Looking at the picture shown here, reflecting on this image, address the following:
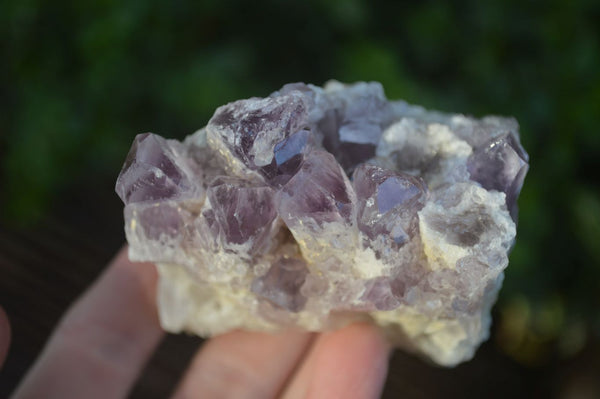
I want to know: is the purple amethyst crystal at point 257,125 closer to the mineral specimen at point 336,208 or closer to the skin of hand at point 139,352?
the mineral specimen at point 336,208

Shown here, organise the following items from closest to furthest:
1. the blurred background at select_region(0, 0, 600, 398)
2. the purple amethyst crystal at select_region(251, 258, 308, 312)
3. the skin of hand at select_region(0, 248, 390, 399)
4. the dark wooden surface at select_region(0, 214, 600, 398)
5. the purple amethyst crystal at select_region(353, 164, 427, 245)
Result: 1. the purple amethyst crystal at select_region(353, 164, 427, 245)
2. the purple amethyst crystal at select_region(251, 258, 308, 312)
3. the skin of hand at select_region(0, 248, 390, 399)
4. the blurred background at select_region(0, 0, 600, 398)
5. the dark wooden surface at select_region(0, 214, 600, 398)

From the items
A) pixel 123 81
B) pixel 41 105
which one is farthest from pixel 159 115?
pixel 41 105

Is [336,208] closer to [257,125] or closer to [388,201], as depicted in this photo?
[388,201]

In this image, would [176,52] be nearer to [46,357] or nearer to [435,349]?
[46,357]

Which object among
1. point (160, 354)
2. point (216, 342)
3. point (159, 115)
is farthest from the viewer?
point (160, 354)

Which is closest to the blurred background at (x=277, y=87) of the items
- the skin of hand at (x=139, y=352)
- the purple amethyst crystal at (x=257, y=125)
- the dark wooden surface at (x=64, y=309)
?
the dark wooden surface at (x=64, y=309)

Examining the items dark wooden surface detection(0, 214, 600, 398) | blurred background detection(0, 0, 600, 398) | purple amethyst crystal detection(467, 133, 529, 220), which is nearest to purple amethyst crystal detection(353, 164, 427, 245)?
purple amethyst crystal detection(467, 133, 529, 220)

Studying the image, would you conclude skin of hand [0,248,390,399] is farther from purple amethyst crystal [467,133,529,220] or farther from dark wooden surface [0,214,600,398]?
dark wooden surface [0,214,600,398]
